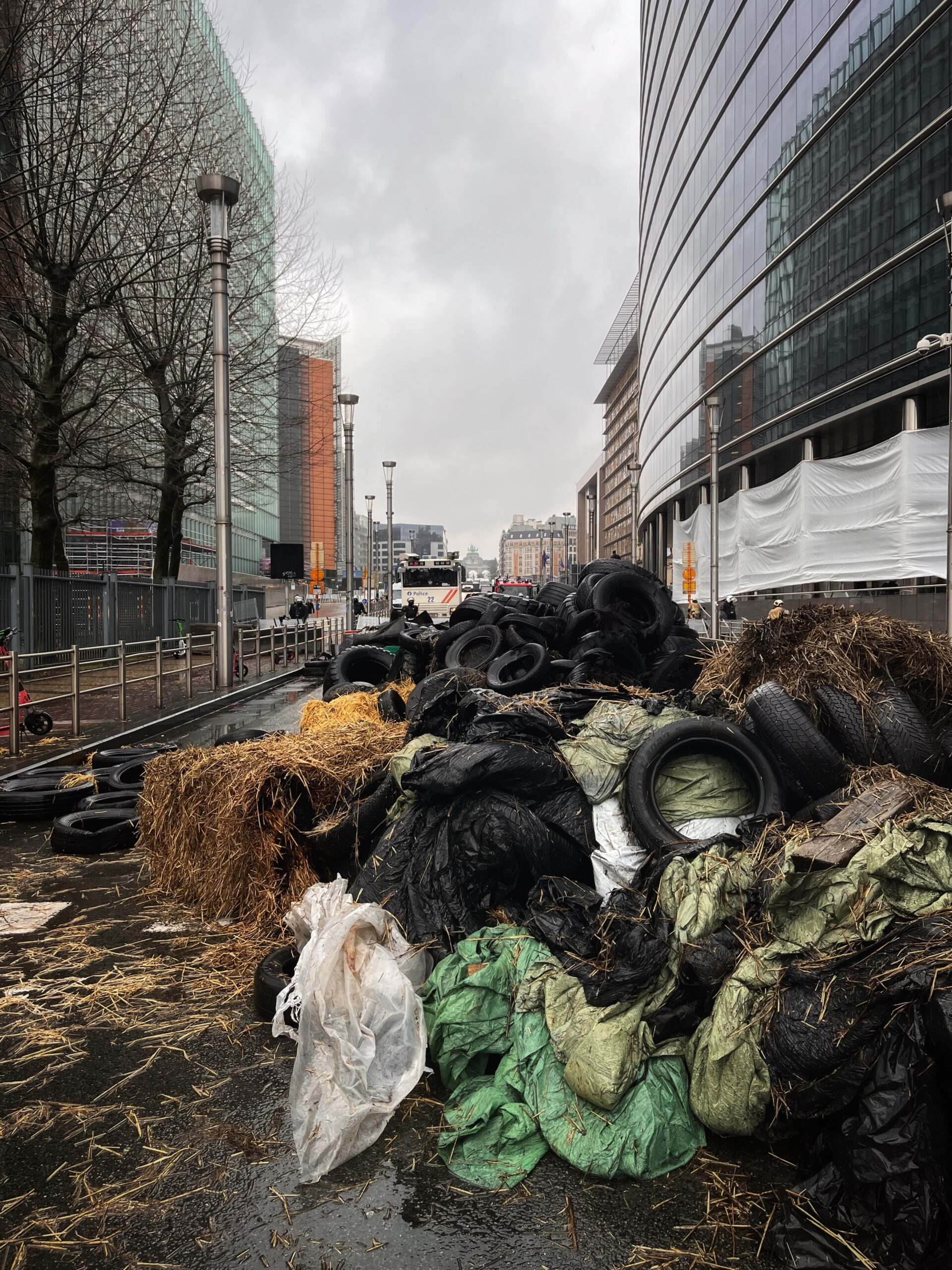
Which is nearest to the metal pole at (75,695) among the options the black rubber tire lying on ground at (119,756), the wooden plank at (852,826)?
the black rubber tire lying on ground at (119,756)

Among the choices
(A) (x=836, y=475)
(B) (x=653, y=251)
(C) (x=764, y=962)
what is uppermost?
(B) (x=653, y=251)

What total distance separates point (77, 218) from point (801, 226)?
24908 millimetres

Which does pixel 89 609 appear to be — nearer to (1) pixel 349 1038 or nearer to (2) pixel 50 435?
(2) pixel 50 435

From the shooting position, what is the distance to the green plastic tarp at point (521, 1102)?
113 inches

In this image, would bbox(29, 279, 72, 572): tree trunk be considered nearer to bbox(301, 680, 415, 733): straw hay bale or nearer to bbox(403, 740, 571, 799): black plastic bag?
bbox(301, 680, 415, 733): straw hay bale

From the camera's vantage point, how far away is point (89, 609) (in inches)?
814

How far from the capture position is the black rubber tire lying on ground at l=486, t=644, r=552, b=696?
7.95m

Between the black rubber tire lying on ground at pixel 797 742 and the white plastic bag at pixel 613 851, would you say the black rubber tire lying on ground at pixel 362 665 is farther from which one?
the black rubber tire lying on ground at pixel 797 742

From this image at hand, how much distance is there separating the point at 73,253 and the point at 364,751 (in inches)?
653

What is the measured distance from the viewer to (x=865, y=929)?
310cm

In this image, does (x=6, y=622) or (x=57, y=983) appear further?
(x=6, y=622)

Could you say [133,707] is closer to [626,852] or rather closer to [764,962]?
[626,852]

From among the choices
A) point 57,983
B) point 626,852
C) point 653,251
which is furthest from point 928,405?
point 653,251

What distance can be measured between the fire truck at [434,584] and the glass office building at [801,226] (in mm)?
13568
